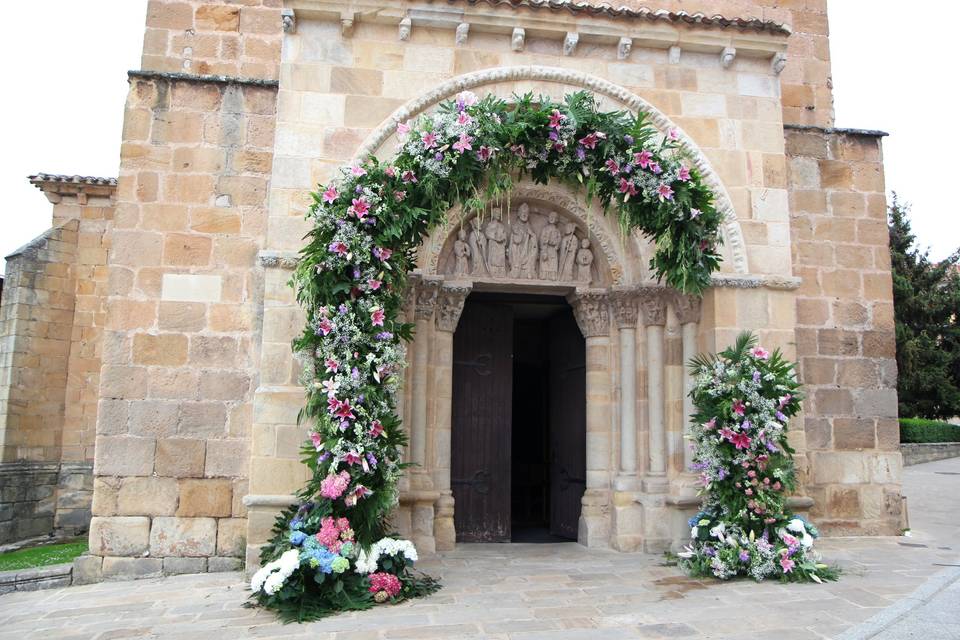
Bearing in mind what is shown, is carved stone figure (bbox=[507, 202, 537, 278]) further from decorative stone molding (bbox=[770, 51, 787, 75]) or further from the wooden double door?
decorative stone molding (bbox=[770, 51, 787, 75])

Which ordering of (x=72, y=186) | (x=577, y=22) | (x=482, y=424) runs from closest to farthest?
(x=577, y=22) → (x=482, y=424) → (x=72, y=186)

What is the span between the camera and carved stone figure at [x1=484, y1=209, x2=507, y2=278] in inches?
279

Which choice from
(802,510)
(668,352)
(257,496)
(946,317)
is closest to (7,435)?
(257,496)

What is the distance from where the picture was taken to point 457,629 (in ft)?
14.2

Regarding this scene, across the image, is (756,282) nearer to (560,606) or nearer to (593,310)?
(593,310)

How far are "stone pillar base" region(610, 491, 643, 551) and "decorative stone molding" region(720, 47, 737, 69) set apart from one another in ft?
13.9

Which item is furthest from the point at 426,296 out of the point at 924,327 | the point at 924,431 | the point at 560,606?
the point at 924,327

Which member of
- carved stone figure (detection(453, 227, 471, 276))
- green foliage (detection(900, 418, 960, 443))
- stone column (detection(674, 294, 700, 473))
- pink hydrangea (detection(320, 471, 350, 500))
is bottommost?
pink hydrangea (detection(320, 471, 350, 500))

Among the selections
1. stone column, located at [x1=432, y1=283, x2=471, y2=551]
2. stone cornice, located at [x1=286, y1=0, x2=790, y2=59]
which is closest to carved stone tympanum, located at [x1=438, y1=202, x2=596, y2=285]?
stone column, located at [x1=432, y1=283, x2=471, y2=551]

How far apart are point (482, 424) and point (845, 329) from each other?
4010 millimetres

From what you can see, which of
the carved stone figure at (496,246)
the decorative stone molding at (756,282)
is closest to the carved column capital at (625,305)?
the decorative stone molding at (756,282)

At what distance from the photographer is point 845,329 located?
768 cm

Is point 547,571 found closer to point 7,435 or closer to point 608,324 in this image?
point 608,324

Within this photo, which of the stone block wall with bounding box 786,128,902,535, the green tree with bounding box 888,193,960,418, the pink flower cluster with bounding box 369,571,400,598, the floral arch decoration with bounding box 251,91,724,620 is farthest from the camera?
the green tree with bounding box 888,193,960,418
